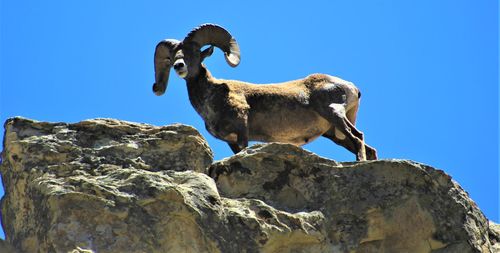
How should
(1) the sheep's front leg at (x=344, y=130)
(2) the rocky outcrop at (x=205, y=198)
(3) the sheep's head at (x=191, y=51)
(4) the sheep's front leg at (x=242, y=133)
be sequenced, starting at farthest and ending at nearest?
(3) the sheep's head at (x=191, y=51) < (1) the sheep's front leg at (x=344, y=130) < (4) the sheep's front leg at (x=242, y=133) < (2) the rocky outcrop at (x=205, y=198)

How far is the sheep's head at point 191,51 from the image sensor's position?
57.6 ft

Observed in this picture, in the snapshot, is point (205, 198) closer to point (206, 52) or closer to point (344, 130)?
point (344, 130)

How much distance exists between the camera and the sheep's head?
17.5 m

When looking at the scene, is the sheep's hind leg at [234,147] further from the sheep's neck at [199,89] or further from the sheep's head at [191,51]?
the sheep's head at [191,51]

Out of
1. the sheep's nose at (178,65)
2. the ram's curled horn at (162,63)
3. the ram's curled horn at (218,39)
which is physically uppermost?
the ram's curled horn at (218,39)

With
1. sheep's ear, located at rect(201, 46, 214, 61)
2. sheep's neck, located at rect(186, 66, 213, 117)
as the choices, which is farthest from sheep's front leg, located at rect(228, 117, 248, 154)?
sheep's ear, located at rect(201, 46, 214, 61)

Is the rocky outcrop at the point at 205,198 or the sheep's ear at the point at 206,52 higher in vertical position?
the sheep's ear at the point at 206,52

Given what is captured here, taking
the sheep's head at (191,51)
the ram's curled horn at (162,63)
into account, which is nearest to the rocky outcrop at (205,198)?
the sheep's head at (191,51)

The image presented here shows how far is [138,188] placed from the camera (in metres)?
11.8

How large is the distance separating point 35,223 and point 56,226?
666 mm

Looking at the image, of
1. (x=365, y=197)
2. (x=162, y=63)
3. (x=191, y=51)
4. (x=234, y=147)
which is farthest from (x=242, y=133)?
(x=365, y=197)

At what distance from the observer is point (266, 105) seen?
17.0m

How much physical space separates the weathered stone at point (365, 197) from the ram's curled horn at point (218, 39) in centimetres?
482

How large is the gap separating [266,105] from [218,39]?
1.97m
